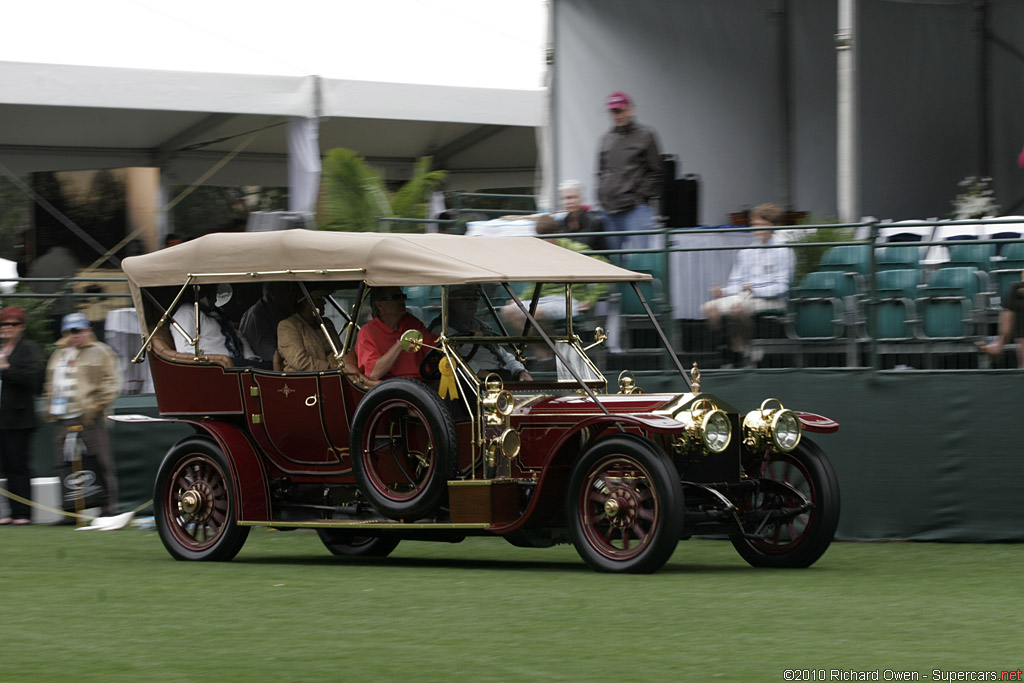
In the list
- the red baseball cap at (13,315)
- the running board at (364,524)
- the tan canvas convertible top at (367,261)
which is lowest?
the running board at (364,524)

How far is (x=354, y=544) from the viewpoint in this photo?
36.4ft

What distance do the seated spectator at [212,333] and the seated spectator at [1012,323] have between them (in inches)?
196

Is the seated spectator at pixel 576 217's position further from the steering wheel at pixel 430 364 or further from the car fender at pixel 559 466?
the car fender at pixel 559 466

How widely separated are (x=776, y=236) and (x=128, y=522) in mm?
5878

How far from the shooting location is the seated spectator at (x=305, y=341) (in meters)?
10.6

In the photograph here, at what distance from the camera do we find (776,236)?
11977mm

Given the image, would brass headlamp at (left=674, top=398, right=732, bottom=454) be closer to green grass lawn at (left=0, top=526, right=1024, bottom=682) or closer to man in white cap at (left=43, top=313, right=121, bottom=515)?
green grass lawn at (left=0, top=526, right=1024, bottom=682)

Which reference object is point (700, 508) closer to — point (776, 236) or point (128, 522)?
point (776, 236)

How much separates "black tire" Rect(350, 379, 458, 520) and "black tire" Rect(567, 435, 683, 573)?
81 cm

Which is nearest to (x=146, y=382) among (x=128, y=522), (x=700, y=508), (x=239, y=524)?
(x=128, y=522)

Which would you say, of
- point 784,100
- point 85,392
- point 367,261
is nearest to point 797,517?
point 367,261

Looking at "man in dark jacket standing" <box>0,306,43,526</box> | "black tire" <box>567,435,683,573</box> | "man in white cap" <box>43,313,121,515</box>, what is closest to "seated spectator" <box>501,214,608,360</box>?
"black tire" <box>567,435,683,573</box>

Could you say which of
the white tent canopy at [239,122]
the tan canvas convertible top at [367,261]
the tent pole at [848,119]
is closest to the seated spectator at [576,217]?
the tent pole at [848,119]

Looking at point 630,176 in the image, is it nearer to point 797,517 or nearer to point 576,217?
point 576,217
